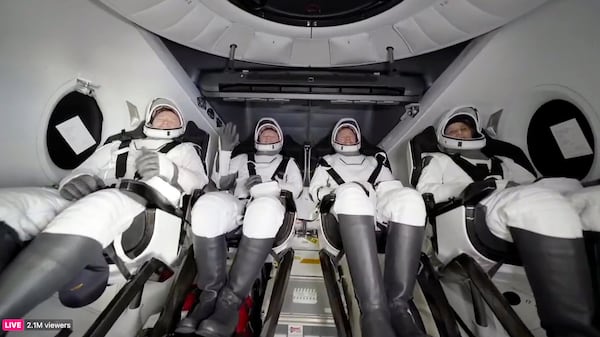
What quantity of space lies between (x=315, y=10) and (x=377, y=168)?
1.31 metres

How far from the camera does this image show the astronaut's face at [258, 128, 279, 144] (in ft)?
8.05

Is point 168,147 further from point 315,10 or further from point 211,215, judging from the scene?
point 315,10

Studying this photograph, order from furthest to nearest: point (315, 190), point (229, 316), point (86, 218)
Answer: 1. point (315, 190)
2. point (229, 316)
3. point (86, 218)

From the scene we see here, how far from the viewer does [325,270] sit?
1528 millimetres

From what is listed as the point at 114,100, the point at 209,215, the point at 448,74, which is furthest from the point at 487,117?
the point at 114,100

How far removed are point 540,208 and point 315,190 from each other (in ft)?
4.24

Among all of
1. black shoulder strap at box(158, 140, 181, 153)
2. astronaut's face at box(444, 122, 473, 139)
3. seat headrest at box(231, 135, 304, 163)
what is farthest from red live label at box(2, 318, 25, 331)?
astronaut's face at box(444, 122, 473, 139)

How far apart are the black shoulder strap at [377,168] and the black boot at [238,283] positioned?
1165 millimetres

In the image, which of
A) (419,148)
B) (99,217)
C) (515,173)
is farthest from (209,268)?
(515,173)

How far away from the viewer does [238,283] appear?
1267 mm

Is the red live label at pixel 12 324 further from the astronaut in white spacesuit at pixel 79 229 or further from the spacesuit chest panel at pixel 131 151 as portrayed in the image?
the spacesuit chest panel at pixel 131 151

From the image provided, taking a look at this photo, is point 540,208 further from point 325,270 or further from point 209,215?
point 209,215

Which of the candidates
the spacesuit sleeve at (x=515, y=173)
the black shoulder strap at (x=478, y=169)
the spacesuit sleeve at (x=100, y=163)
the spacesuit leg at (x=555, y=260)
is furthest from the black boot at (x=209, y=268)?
the spacesuit sleeve at (x=515, y=173)

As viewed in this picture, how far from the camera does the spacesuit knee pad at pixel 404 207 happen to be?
4.17 feet
